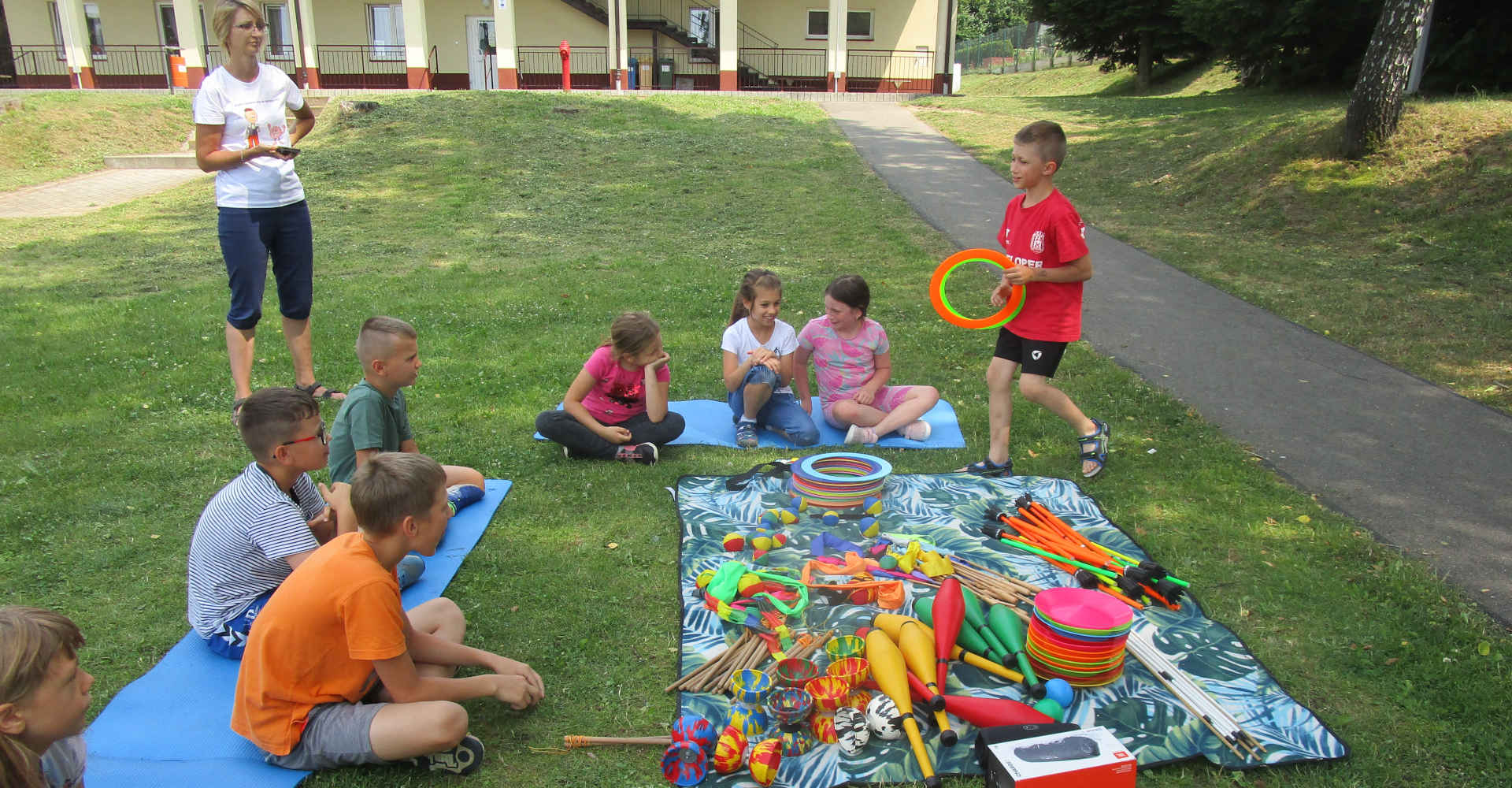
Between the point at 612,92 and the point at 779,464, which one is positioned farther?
the point at 612,92

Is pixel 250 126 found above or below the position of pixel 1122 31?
below

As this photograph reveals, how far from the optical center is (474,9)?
85.2ft

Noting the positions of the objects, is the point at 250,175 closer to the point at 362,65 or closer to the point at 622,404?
the point at 622,404

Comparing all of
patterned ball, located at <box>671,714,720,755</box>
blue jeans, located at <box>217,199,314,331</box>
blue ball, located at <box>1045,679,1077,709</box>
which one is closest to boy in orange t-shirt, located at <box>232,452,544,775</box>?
patterned ball, located at <box>671,714,720,755</box>

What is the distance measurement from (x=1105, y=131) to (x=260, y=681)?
16.4 m

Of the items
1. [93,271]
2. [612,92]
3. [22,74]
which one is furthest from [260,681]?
[22,74]

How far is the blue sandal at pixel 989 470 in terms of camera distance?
5.08 m

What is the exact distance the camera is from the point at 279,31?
26.7 metres

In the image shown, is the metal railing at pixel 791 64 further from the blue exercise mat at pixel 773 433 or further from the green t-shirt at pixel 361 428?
the green t-shirt at pixel 361 428

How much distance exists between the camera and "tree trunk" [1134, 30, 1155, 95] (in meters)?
23.4

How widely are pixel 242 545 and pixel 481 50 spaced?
2589 centimetres

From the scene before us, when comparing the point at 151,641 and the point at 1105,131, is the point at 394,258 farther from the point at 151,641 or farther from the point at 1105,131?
the point at 1105,131

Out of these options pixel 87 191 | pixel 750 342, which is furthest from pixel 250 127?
pixel 87 191

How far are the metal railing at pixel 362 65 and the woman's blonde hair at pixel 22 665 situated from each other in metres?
27.3
